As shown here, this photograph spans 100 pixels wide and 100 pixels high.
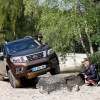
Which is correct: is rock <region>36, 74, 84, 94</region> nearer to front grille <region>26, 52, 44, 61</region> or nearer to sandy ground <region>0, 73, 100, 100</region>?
sandy ground <region>0, 73, 100, 100</region>

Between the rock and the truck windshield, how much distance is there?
2857mm

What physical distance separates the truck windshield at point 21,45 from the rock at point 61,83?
9.37 ft

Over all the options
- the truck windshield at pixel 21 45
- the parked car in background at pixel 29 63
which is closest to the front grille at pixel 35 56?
the parked car in background at pixel 29 63

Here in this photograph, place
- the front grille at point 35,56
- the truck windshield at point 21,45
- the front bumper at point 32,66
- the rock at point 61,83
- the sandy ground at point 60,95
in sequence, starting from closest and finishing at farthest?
the sandy ground at point 60,95 < the rock at point 61,83 < the front bumper at point 32,66 < the front grille at point 35,56 < the truck windshield at point 21,45

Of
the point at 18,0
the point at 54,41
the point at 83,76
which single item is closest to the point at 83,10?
the point at 54,41

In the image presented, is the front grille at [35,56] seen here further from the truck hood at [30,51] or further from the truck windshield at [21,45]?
the truck windshield at [21,45]

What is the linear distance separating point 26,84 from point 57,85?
13.3ft

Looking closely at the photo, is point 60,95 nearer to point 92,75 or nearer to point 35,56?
point 92,75

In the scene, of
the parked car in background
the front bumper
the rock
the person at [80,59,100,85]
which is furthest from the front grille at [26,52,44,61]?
the person at [80,59,100,85]

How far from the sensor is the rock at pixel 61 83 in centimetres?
1243

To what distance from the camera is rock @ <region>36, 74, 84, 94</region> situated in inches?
489

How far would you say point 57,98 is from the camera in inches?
454

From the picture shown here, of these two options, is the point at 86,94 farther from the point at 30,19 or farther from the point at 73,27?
the point at 30,19

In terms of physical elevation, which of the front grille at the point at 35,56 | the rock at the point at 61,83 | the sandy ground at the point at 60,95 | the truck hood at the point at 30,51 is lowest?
the sandy ground at the point at 60,95
